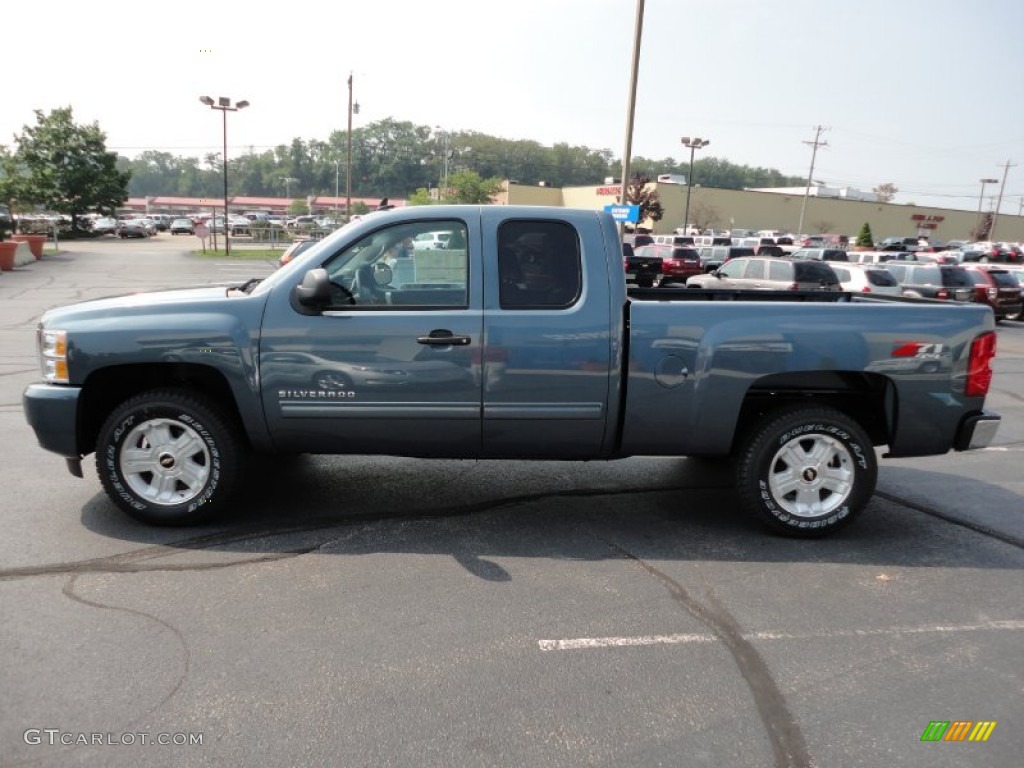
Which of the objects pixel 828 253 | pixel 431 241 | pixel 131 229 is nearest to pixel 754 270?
pixel 431 241

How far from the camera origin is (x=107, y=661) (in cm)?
318

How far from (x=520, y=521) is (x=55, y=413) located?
2.79m

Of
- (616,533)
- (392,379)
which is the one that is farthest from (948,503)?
(392,379)

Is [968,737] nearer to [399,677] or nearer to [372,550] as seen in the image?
[399,677]

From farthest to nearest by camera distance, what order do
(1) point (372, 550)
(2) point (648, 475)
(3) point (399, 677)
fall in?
(2) point (648, 475) < (1) point (372, 550) < (3) point (399, 677)

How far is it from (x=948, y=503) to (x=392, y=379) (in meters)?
4.11

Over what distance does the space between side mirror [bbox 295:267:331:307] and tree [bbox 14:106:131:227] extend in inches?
2167

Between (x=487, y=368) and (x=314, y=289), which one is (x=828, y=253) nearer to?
(x=487, y=368)

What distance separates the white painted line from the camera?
3428 mm

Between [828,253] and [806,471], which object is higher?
[828,253]

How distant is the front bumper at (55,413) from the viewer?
14.7ft

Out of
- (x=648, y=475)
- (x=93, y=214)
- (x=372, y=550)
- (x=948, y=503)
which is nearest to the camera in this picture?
(x=372, y=550)

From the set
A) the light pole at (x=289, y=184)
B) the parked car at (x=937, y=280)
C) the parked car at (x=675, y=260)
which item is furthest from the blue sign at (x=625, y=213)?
the light pole at (x=289, y=184)

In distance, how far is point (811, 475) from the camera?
186 inches
